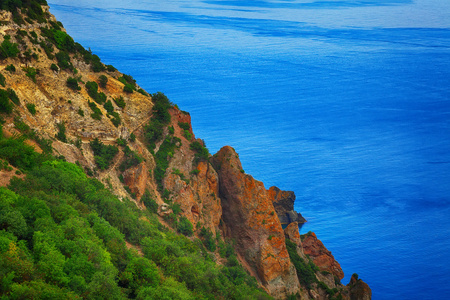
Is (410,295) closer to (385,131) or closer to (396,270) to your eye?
(396,270)

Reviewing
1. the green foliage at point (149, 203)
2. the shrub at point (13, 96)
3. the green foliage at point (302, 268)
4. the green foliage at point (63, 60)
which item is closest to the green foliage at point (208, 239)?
the green foliage at point (149, 203)

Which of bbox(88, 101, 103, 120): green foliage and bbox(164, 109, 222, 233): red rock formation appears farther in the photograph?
bbox(164, 109, 222, 233): red rock formation

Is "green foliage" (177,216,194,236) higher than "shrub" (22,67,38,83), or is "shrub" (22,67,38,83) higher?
"shrub" (22,67,38,83)

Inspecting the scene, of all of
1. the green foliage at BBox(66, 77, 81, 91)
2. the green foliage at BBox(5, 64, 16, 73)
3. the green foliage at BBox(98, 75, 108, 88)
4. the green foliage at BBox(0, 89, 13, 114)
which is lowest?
the green foliage at BBox(0, 89, 13, 114)

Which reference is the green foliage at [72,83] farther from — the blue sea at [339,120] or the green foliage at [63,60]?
the blue sea at [339,120]

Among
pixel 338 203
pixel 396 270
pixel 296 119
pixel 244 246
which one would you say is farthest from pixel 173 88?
pixel 244 246

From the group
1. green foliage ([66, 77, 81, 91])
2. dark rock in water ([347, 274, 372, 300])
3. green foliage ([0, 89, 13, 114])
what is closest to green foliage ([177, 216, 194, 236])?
green foliage ([66, 77, 81, 91])

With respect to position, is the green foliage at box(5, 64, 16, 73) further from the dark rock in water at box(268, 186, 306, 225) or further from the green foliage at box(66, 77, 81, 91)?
the dark rock in water at box(268, 186, 306, 225)

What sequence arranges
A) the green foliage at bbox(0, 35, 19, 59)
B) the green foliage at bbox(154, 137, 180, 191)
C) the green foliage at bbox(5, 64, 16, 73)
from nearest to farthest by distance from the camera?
the green foliage at bbox(5, 64, 16, 73) → the green foliage at bbox(0, 35, 19, 59) → the green foliage at bbox(154, 137, 180, 191)
